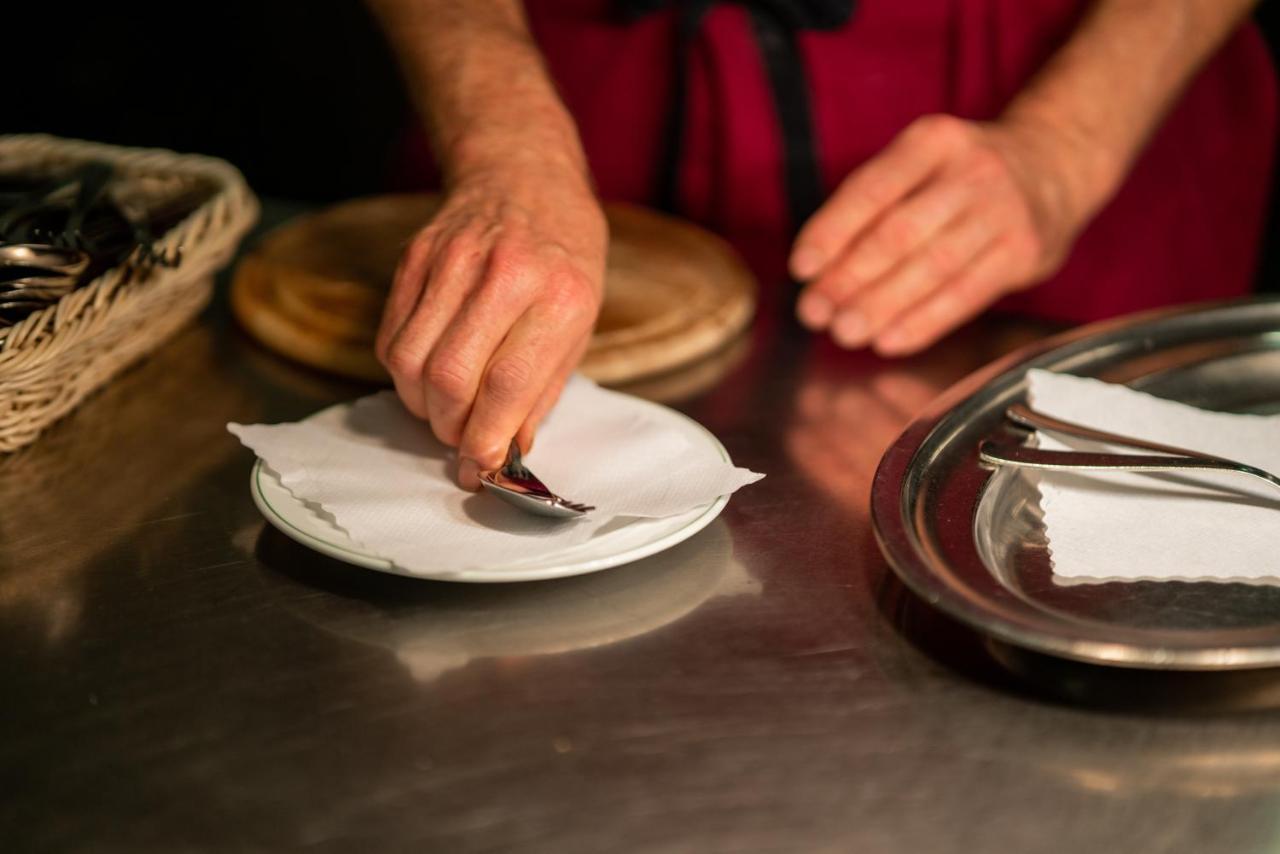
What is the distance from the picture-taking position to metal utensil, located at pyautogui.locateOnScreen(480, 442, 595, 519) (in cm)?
62

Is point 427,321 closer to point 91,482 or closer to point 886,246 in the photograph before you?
point 91,482

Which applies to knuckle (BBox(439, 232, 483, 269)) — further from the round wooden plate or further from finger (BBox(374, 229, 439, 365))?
the round wooden plate

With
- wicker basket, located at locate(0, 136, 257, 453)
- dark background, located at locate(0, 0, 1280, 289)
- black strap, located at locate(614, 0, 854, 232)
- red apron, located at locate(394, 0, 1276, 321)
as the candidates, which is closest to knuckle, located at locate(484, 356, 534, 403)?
wicker basket, located at locate(0, 136, 257, 453)

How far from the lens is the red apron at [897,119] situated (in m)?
1.06

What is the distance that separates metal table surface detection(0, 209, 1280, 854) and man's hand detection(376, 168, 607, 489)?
104 mm

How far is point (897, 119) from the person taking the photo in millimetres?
1090

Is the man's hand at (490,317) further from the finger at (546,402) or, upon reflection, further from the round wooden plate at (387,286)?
the round wooden plate at (387,286)

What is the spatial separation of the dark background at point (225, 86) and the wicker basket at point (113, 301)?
1248mm

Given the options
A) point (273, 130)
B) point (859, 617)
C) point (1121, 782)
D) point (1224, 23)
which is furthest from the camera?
point (273, 130)

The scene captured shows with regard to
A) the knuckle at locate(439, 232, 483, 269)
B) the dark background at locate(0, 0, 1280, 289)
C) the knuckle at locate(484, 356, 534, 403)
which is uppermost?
the knuckle at locate(439, 232, 483, 269)

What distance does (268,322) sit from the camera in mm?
902

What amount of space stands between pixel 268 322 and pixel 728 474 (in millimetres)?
399

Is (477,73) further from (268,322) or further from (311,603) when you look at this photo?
(311,603)

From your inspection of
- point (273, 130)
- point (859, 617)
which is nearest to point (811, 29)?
point (859, 617)
